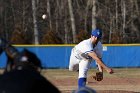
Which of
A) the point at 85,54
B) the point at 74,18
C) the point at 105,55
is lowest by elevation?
the point at 105,55

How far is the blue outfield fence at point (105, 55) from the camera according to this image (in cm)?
3083

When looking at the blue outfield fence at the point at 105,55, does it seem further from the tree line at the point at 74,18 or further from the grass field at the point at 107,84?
the tree line at the point at 74,18

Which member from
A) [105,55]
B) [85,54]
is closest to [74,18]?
[105,55]

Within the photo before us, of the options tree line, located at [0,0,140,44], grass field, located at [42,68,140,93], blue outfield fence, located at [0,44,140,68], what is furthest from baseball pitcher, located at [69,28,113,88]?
tree line, located at [0,0,140,44]

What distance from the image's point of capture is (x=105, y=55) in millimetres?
31125

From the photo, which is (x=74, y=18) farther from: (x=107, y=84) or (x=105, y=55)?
(x=107, y=84)

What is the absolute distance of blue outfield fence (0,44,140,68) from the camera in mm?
30828

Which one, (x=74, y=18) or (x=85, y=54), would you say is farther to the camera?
(x=74, y=18)

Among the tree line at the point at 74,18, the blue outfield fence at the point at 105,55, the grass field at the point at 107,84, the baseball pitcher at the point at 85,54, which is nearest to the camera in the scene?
the baseball pitcher at the point at 85,54

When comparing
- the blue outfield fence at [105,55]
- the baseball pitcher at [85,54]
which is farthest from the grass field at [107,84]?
the baseball pitcher at [85,54]

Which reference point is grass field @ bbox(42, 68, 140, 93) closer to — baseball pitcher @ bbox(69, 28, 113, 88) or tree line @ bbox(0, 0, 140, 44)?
baseball pitcher @ bbox(69, 28, 113, 88)

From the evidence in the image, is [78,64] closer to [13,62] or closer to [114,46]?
[13,62]

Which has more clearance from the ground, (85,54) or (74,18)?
(74,18)

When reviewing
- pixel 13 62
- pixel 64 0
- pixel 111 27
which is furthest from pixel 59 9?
pixel 13 62
